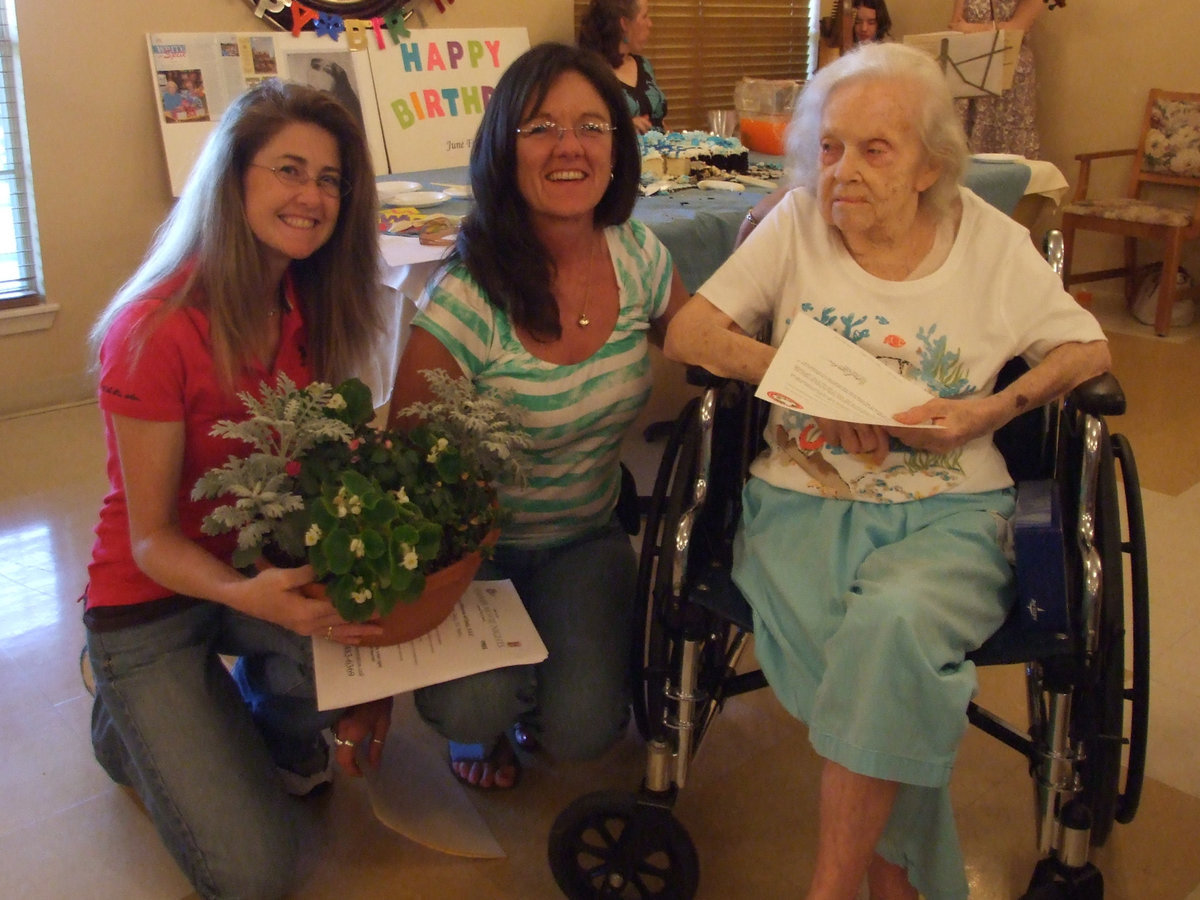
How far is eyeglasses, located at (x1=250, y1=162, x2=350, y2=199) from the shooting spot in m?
1.32

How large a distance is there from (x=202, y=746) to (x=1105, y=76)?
484 cm

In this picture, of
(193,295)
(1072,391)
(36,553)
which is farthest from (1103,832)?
(36,553)

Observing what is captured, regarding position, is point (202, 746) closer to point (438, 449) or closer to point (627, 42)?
point (438, 449)

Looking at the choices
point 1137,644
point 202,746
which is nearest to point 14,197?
point 202,746

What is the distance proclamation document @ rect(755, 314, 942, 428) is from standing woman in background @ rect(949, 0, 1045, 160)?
12.5 feet

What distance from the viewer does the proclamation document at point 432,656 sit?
3.98ft

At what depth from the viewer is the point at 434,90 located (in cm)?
383

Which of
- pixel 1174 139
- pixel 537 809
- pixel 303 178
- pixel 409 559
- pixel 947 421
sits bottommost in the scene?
pixel 537 809

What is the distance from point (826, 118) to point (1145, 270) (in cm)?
379

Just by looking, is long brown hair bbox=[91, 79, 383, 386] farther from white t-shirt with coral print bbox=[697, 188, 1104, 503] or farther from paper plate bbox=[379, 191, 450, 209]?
paper plate bbox=[379, 191, 450, 209]

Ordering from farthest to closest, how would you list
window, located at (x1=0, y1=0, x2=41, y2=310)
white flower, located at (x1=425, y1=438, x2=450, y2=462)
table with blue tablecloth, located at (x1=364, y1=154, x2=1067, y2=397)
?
window, located at (x1=0, y1=0, x2=41, y2=310)
table with blue tablecloth, located at (x1=364, y1=154, x2=1067, y2=397)
white flower, located at (x1=425, y1=438, x2=450, y2=462)

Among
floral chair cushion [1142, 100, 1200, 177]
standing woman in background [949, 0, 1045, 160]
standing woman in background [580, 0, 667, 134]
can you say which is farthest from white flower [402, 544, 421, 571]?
floral chair cushion [1142, 100, 1200, 177]

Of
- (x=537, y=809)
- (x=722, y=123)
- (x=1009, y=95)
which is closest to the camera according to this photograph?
(x=537, y=809)

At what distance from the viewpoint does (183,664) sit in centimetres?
138
